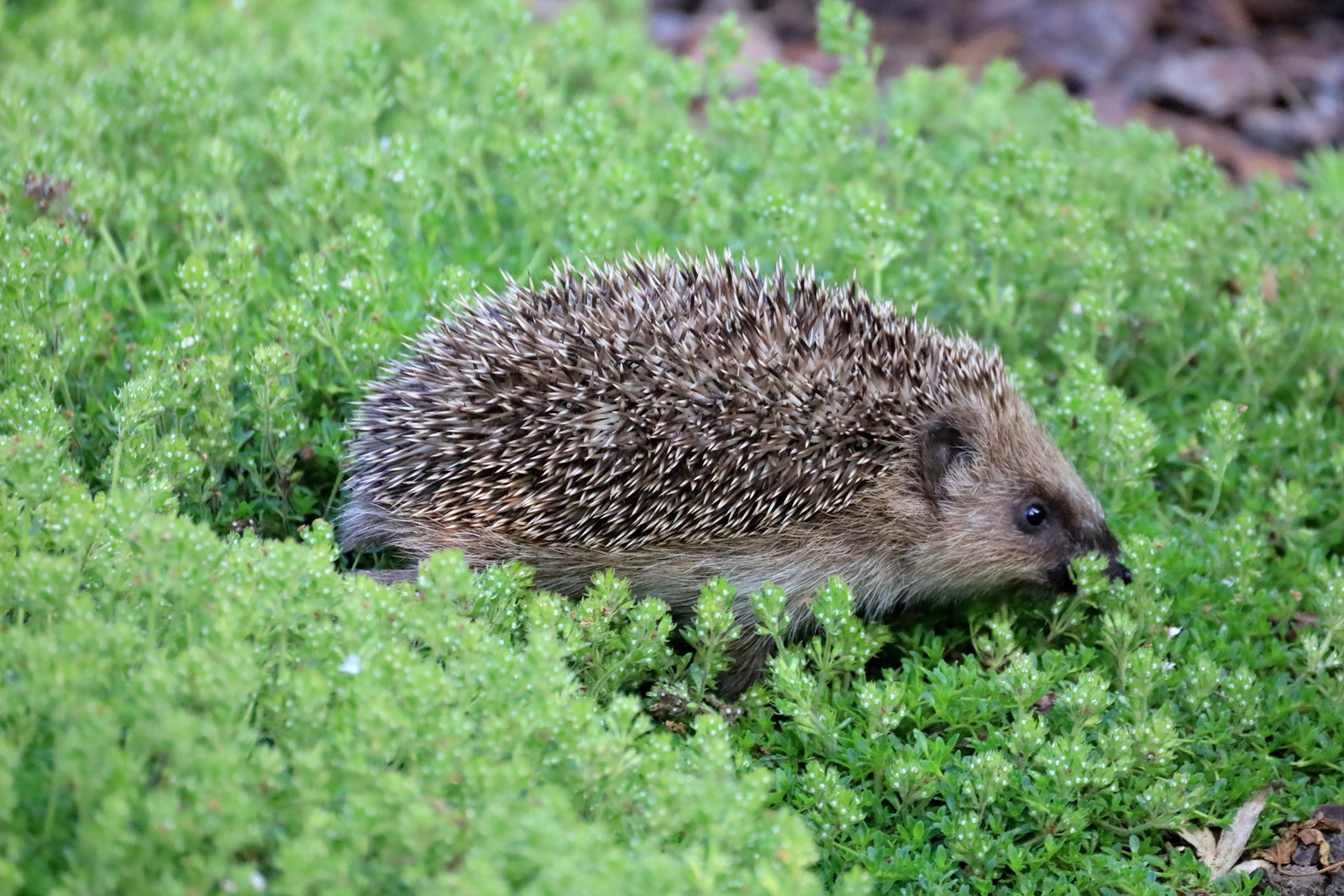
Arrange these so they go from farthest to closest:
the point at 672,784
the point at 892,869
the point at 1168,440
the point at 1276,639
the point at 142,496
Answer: the point at 1168,440
the point at 1276,639
the point at 892,869
the point at 142,496
the point at 672,784

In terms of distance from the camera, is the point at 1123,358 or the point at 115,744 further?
the point at 1123,358

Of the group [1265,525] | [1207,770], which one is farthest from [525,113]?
[1207,770]

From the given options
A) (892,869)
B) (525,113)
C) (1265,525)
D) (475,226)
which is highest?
(525,113)

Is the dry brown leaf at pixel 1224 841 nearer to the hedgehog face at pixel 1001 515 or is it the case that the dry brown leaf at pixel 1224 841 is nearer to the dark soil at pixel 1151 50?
the hedgehog face at pixel 1001 515

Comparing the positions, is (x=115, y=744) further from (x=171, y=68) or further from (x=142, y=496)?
(x=171, y=68)

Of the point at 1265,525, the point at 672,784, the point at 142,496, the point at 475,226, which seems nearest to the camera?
the point at 672,784

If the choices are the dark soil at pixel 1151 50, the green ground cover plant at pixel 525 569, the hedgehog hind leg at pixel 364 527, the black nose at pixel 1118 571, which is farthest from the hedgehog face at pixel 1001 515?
the dark soil at pixel 1151 50

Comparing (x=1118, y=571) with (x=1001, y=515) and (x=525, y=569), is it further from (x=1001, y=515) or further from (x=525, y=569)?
(x=525, y=569)

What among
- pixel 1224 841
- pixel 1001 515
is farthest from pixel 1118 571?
pixel 1224 841
